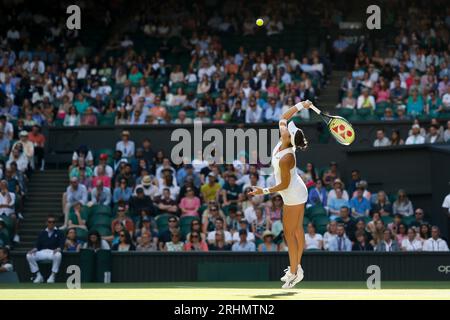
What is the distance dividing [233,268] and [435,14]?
1346cm

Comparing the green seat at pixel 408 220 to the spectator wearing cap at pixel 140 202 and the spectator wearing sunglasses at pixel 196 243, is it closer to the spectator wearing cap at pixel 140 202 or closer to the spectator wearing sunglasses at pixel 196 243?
the spectator wearing sunglasses at pixel 196 243

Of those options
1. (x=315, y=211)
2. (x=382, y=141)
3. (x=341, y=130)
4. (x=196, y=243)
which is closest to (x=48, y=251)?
(x=196, y=243)

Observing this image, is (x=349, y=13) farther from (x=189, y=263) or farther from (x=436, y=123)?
(x=189, y=263)

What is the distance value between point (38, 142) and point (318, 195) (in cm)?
666

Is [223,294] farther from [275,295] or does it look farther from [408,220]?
[408,220]

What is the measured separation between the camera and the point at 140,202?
20375 millimetres

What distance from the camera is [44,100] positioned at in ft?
81.1

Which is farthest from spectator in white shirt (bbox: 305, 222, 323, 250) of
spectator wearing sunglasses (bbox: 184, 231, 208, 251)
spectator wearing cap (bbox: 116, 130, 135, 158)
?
spectator wearing cap (bbox: 116, 130, 135, 158)

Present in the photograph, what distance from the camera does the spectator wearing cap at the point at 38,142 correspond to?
23.2 metres
